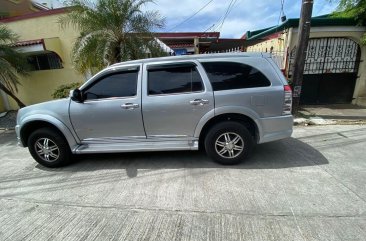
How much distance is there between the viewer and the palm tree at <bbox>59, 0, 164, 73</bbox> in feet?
23.4

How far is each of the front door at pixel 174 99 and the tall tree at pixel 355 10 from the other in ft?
23.0

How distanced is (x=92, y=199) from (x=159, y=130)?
1.47 m

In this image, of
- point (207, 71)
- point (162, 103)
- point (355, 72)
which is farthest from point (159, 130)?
point (355, 72)

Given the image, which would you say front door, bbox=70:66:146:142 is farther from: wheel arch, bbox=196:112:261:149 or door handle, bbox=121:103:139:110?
wheel arch, bbox=196:112:261:149

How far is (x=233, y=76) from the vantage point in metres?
3.93

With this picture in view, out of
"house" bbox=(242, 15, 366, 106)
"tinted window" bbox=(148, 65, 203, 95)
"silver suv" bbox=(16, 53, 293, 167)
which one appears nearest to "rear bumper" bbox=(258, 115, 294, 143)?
"silver suv" bbox=(16, 53, 293, 167)

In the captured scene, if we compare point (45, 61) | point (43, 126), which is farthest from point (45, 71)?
point (43, 126)

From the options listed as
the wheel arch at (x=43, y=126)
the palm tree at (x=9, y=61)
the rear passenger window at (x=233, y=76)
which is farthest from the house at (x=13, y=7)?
the rear passenger window at (x=233, y=76)

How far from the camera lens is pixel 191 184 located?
358 centimetres

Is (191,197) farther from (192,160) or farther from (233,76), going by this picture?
(233,76)

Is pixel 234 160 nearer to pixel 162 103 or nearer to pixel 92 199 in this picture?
pixel 162 103

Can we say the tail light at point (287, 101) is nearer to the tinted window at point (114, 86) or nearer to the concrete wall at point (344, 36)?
the tinted window at point (114, 86)

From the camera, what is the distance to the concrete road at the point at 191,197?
104 inches

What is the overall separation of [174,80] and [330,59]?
7.14 meters
